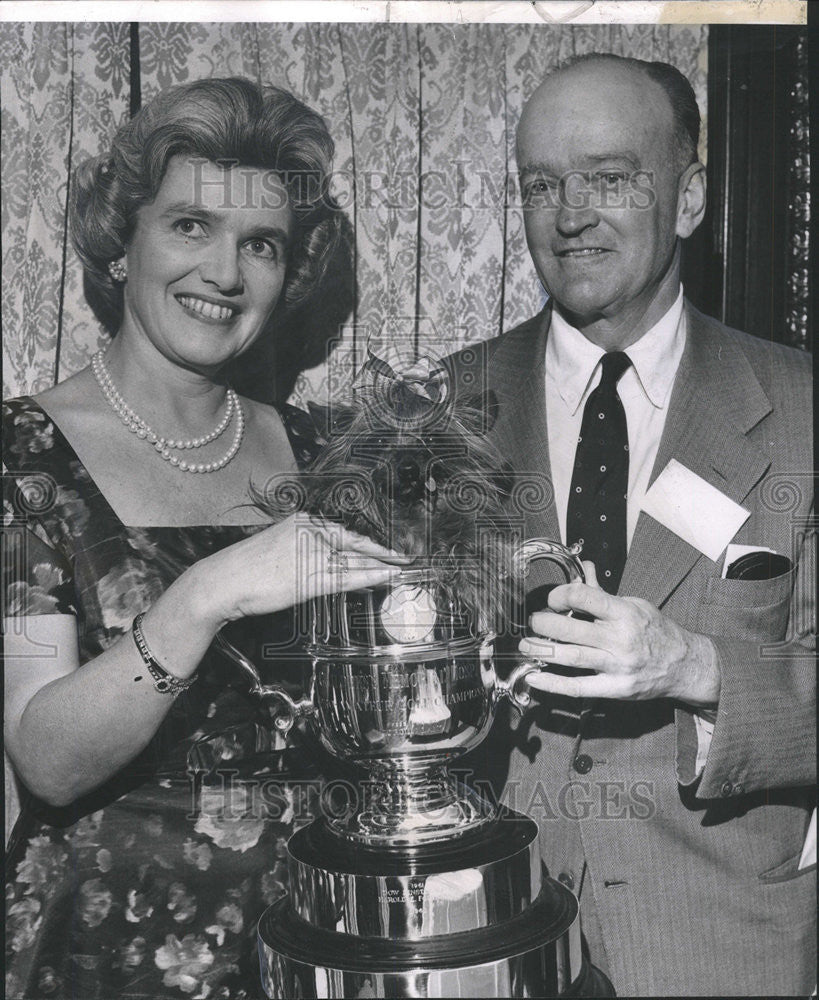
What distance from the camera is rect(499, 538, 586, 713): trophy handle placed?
126 cm

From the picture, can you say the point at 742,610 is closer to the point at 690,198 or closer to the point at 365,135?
the point at 690,198

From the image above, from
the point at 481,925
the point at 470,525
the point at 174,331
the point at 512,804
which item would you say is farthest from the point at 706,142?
the point at 481,925

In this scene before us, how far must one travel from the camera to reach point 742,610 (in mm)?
1315

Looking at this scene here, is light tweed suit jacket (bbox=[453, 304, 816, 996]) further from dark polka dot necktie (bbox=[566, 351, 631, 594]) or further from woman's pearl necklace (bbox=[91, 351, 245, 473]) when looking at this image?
woman's pearl necklace (bbox=[91, 351, 245, 473])

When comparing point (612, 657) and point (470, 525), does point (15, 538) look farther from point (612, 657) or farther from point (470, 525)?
point (612, 657)

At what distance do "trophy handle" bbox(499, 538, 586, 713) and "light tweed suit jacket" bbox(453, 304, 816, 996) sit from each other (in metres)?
0.04

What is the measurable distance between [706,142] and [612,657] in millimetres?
712

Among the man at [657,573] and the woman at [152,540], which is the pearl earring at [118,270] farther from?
the man at [657,573]

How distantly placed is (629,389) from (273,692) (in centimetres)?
61

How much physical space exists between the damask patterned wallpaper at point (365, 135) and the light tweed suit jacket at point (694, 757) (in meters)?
0.16

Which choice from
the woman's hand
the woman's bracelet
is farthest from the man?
the woman's bracelet

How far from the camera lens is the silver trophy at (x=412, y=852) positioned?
1158mm

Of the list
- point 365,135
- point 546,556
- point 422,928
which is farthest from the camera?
point 365,135

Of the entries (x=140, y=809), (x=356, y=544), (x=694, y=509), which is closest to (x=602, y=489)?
(x=694, y=509)
